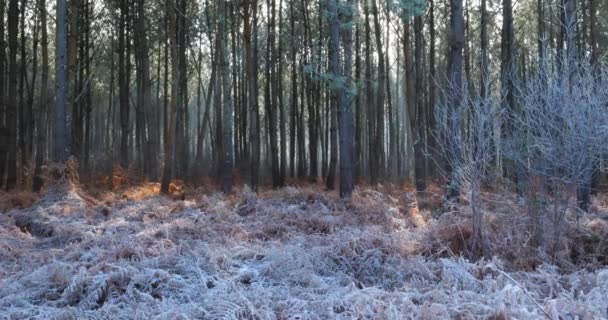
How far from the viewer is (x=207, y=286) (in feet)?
16.3

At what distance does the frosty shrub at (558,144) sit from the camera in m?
6.13

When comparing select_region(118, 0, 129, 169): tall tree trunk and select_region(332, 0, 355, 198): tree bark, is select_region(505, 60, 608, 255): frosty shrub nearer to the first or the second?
select_region(332, 0, 355, 198): tree bark

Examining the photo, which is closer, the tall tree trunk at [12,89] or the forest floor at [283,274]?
the forest floor at [283,274]

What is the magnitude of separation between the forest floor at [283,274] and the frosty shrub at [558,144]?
0.34 meters

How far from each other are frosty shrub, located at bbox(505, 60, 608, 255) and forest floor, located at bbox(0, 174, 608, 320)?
0.34 metres

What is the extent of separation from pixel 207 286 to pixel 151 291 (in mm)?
519

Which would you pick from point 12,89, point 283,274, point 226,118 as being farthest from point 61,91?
point 283,274

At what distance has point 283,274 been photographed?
17.4 ft

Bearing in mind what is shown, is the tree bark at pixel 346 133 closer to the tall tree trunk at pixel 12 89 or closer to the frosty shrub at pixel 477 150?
the frosty shrub at pixel 477 150

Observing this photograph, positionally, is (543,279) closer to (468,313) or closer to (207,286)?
(468,313)

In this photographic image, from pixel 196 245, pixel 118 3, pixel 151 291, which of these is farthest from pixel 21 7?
pixel 151 291

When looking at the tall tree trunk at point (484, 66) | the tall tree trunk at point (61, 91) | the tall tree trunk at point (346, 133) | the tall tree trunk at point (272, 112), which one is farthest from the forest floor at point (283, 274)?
the tall tree trunk at point (272, 112)

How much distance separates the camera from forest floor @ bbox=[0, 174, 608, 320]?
416 cm

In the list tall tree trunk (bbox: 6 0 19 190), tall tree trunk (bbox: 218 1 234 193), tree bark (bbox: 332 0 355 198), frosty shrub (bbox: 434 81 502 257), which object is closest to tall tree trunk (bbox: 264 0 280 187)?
tall tree trunk (bbox: 218 1 234 193)
